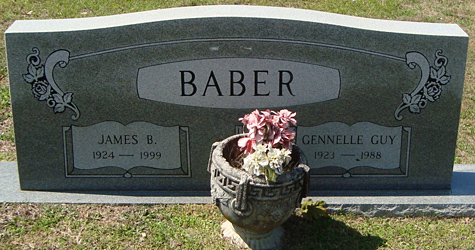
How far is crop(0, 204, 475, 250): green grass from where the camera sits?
4734mm

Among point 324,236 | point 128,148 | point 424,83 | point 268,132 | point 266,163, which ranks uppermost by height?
point 424,83

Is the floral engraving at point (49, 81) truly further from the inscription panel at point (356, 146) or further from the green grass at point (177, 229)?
the inscription panel at point (356, 146)

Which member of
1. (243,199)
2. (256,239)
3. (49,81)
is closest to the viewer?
(243,199)

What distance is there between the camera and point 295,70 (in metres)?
5.05

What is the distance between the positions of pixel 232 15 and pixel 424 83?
1.79m

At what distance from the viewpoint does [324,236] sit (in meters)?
4.85

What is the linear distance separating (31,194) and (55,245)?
0.82 m

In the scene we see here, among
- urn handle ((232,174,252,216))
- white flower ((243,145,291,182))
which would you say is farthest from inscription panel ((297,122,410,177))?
urn handle ((232,174,252,216))

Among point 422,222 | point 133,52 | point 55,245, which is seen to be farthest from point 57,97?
point 422,222

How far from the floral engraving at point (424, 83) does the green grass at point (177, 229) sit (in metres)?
1.01

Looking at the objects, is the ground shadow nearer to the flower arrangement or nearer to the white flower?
the flower arrangement

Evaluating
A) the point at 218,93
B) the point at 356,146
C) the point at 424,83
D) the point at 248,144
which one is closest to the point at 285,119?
the point at 248,144

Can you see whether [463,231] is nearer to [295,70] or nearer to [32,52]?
[295,70]

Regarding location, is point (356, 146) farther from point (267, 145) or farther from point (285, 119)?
point (267, 145)
